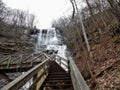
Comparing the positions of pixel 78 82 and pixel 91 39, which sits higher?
pixel 91 39

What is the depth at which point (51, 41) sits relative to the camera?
1416 inches

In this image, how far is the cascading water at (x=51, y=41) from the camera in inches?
1260

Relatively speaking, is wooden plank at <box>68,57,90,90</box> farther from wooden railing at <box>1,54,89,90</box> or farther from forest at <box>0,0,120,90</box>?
forest at <box>0,0,120,90</box>

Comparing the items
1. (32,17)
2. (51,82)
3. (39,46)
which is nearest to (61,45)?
(39,46)

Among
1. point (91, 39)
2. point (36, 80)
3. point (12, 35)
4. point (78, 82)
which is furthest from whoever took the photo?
point (12, 35)

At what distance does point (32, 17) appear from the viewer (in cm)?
6191

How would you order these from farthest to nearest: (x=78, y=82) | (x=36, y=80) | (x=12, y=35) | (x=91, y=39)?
(x=12, y=35)
(x=91, y=39)
(x=36, y=80)
(x=78, y=82)

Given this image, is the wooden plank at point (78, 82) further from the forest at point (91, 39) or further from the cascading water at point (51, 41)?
the cascading water at point (51, 41)

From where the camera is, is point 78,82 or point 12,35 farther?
point 12,35

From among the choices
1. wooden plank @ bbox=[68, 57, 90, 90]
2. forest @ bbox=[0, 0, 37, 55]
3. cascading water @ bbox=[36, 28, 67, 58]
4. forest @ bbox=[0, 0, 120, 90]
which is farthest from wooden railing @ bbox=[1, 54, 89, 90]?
cascading water @ bbox=[36, 28, 67, 58]

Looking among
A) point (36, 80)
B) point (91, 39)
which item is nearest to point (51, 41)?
point (91, 39)

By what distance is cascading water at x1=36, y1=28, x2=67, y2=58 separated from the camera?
32.0 meters

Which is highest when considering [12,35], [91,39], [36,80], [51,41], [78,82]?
[12,35]

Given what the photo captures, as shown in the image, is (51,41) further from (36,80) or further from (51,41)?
(36,80)
